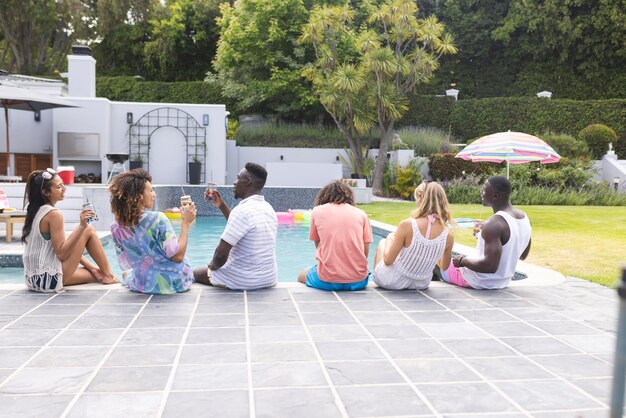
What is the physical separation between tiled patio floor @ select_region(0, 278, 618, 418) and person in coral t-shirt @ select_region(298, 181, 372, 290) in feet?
0.57

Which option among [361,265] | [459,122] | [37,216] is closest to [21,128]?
[37,216]

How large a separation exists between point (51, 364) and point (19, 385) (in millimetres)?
294

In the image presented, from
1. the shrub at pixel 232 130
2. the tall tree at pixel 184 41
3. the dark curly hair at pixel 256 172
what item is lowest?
the dark curly hair at pixel 256 172

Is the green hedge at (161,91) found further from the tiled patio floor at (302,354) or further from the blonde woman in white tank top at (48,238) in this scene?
the tiled patio floor at (302,354)

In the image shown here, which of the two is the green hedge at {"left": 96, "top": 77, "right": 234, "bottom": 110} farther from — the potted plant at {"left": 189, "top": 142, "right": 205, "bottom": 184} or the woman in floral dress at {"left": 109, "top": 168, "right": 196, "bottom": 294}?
the woman in floral dress at {"left": 109, "top": 168, "right": 196, "bottom": 294}

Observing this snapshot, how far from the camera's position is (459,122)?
79.1 ft

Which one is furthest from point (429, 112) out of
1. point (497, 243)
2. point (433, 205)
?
point (433, 205)

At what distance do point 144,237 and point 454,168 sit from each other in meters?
15.5

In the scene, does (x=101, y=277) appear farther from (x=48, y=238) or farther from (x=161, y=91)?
(x=161, y=91)

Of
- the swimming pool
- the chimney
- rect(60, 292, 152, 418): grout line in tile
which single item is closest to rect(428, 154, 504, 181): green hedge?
the swimming pool

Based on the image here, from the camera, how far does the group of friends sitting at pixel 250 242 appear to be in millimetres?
4348

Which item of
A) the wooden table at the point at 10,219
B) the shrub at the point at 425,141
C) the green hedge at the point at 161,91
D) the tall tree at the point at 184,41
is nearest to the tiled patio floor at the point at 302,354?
the wooden table at the point at 10,219

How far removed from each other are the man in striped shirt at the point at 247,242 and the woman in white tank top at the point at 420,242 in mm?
1057

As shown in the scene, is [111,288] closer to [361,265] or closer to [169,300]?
[169,300]
